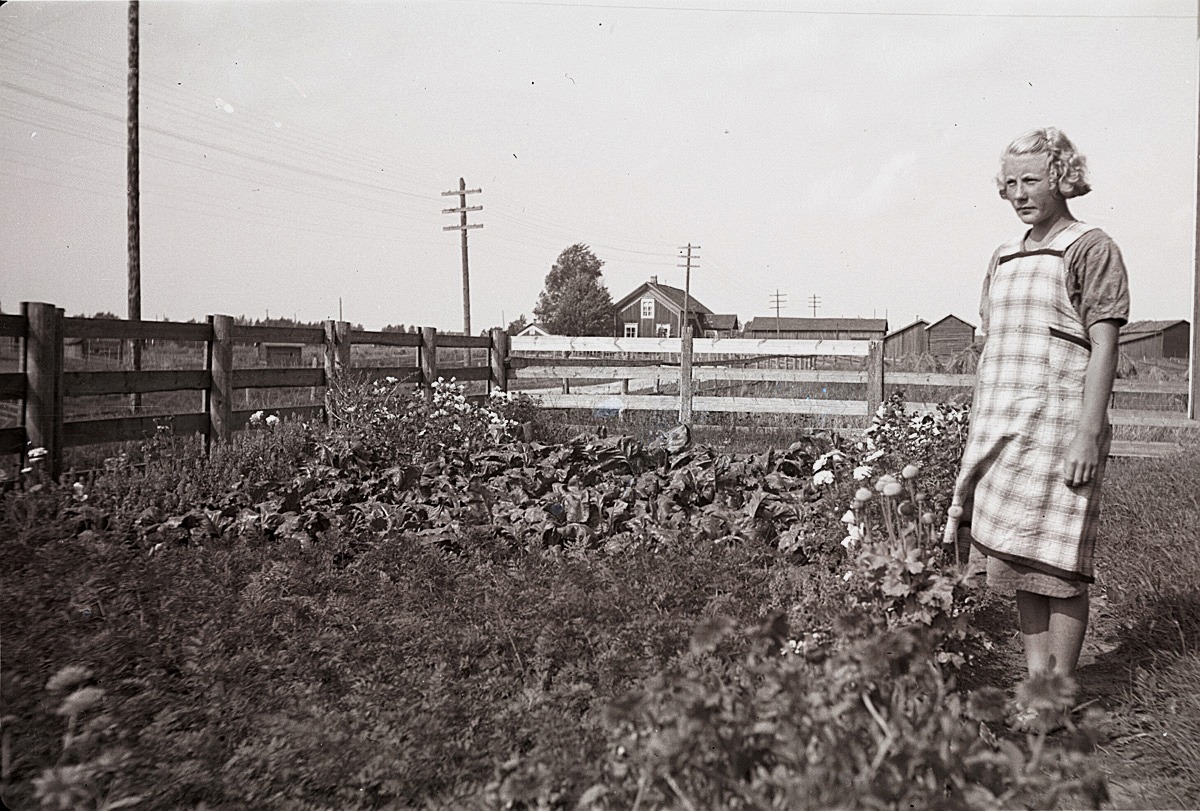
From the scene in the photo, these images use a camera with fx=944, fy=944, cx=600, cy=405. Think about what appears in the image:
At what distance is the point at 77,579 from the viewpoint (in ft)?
10.2

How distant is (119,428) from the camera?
6.31 m

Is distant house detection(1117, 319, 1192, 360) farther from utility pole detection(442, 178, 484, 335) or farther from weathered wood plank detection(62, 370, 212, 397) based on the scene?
weathered wood plank detection(62, 370, 212, 397)

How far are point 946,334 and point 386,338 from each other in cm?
4016

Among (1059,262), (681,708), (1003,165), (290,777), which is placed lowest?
(290,777)

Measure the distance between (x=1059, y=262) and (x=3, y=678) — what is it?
2.91 m

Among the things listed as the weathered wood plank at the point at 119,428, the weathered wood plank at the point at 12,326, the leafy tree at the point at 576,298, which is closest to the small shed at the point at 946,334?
the leafy tree at the point at 576,298

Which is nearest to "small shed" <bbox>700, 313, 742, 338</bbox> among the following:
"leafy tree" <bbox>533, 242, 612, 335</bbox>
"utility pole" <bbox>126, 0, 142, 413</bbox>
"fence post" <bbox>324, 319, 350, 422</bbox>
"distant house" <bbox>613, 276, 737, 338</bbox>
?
"distant house" <bbox>613, 276, 737, 338</bbox>

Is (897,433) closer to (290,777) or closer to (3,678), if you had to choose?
(290,777)

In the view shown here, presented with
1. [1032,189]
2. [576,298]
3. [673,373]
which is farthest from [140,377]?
[576,298]

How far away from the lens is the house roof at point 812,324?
64750 millimetres

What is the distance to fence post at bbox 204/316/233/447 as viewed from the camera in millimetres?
7371

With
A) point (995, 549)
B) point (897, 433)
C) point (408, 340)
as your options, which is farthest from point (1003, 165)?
point (408, 340)

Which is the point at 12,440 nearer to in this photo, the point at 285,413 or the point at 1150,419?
the point at 285,413

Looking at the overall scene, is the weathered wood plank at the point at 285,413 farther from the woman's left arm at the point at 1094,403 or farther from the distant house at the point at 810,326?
the distant house at the point at 810,326
